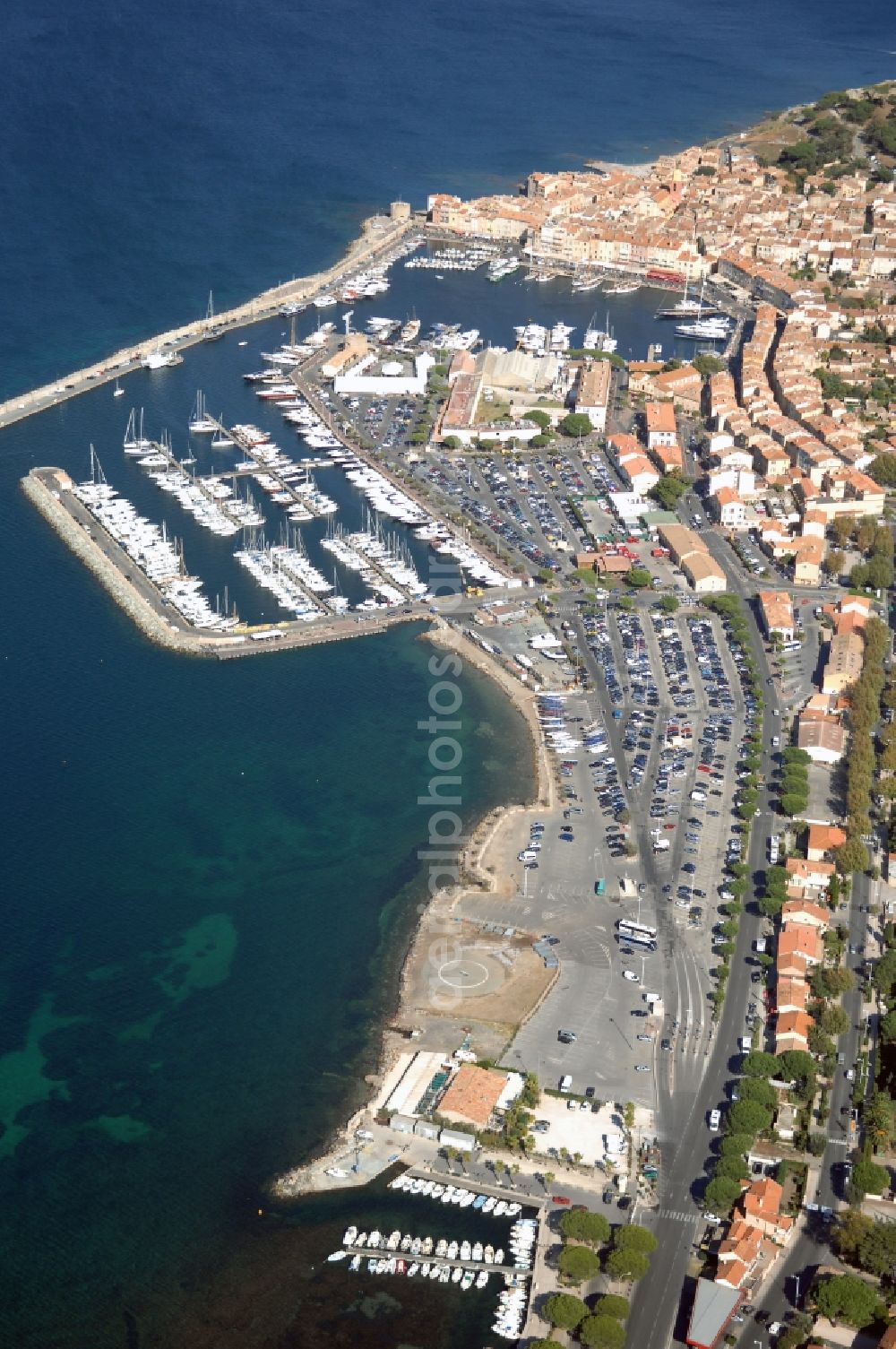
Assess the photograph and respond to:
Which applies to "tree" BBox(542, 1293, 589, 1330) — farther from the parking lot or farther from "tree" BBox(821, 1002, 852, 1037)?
"tree" BBox(821, 1002, 852, 1037)

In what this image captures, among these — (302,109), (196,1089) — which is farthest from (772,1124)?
(302,109)

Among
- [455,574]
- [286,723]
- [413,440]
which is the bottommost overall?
[286,723]

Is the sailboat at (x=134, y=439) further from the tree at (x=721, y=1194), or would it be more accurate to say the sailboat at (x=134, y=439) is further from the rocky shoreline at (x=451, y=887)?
the tree at (x=721, y=1194)

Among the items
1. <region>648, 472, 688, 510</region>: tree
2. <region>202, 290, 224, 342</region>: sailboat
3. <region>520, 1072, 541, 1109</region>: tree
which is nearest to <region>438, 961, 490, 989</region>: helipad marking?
<region>520, 1072, 541, 1109</region>: tree

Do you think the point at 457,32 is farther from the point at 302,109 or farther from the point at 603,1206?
the point at 603,1206

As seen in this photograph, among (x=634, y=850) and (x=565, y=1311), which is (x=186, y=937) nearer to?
(x=634, y=850)

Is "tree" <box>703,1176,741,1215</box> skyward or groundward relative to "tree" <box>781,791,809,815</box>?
groundward

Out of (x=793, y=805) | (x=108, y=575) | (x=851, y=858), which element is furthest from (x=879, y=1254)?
(x=108, y=575)
